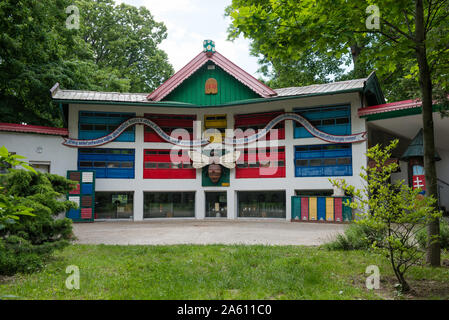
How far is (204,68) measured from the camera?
77.2 feet

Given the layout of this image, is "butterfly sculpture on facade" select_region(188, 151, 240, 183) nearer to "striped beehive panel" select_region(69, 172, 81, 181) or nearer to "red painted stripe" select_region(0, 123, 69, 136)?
"striped beehive panel" select_region(69, 172, 81, 181)

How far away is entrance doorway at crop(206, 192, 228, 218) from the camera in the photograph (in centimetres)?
2323

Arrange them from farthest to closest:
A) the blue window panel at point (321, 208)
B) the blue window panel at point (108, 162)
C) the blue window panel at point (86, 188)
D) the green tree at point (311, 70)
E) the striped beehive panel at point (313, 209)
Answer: the green tree at point (311, 70) < the blue window panel at point (108, 162) < the blue window panel at point (86, 188) < the striped beehive panel at point (313, 209) < the blue window panel at point (321, 208)

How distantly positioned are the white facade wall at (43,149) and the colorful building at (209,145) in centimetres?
6

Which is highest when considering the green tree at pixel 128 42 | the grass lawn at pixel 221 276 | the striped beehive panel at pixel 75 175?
the green tree at pixel 128 42

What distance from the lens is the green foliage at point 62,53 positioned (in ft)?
66.5

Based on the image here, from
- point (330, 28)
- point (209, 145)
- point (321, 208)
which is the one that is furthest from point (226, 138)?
point (330, 28)

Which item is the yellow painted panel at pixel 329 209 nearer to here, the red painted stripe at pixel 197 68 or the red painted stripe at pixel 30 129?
the red painted stripe at pixel 197 68

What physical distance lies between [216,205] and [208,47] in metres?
10.8

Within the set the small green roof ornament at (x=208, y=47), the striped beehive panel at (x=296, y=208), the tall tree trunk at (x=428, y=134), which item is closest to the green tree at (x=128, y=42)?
the small green roof ornament at (x=208, y=47)

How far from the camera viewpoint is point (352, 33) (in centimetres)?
766

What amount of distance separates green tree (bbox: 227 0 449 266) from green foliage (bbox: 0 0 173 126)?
14.9 meters
